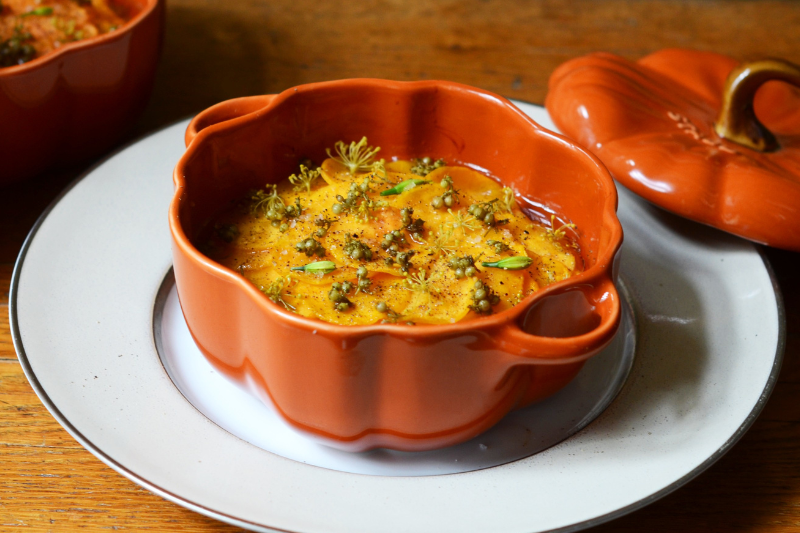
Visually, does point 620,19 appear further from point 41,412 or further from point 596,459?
point 41,412

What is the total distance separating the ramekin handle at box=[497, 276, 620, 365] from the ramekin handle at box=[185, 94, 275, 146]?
2.40 feet

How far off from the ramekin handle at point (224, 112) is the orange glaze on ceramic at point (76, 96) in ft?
1.51

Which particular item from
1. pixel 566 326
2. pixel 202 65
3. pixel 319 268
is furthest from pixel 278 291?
pixel 202 65

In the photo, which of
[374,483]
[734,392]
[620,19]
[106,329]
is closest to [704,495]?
[734,392]

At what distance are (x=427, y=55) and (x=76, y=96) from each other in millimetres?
1139

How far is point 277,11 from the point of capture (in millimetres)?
2705

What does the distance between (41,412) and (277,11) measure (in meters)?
1.68

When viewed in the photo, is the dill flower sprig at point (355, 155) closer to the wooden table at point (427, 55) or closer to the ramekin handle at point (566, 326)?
the ramekin handle at point (566, 326)

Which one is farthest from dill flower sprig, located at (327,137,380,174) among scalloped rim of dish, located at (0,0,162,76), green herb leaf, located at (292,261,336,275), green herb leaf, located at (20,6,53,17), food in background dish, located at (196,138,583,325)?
green herb leaf, located at (20,6,53,17)

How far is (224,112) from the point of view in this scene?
5.17 ft

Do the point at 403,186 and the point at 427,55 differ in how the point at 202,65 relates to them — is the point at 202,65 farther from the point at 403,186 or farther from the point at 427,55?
the point at 403,186

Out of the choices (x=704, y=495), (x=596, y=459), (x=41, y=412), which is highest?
(x=596, y=459)

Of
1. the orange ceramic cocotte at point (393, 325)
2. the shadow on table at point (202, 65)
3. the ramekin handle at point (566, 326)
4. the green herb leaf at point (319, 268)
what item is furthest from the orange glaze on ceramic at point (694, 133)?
the shadow on table at point (202, 65)

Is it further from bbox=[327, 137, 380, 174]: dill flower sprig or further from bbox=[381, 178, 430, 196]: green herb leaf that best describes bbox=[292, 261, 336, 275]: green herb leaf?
bbox=[327, 137, 380, 174]: dill flower sprig
